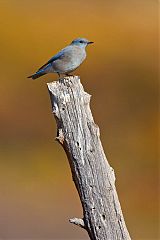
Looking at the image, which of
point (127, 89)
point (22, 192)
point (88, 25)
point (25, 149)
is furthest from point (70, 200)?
point (88, 25)

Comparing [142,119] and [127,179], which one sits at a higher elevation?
[142,119]

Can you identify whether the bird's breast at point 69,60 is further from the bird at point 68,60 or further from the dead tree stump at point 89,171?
the dead tree stump at point 89,171

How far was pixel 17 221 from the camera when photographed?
13.6m

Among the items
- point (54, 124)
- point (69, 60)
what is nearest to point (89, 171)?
point (69, 60)

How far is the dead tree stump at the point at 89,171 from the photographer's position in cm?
628

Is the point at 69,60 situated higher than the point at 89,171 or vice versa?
the point at 69,60

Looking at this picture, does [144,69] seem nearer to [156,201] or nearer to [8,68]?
[8,68]

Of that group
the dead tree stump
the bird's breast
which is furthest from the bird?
the dead tree stump

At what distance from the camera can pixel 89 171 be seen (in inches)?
249

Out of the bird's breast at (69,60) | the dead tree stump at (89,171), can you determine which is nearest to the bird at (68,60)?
the bird's breast at (69,60)

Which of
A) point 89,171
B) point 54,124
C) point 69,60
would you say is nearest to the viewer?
point 89,171

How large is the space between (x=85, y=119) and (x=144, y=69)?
42.3ft

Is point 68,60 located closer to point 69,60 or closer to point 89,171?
point 69,60

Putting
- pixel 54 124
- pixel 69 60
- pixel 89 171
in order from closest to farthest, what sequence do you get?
1. pixel 89 171
2. pixel 69 60
3. pixel 54 124
